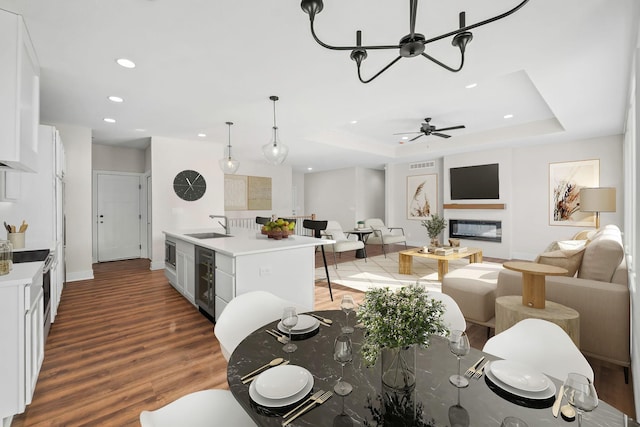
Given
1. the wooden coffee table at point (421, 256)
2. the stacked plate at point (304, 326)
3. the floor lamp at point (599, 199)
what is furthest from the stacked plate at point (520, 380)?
the floor lamp at point (599, 199)

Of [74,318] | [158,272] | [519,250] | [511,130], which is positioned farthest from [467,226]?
[74,318]

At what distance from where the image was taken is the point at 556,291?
7.82ft

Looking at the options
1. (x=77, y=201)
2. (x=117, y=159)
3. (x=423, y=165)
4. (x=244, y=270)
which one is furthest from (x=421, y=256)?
(x=117, y=159)

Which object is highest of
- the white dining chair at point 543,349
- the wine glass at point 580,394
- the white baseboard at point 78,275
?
the wine glass at point 580,394

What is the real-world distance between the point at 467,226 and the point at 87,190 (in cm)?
789

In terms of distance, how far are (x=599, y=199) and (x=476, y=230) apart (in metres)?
2.92

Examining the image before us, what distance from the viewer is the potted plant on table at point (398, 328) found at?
2.73 feet

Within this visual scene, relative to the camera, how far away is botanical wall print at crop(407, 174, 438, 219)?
7.93m

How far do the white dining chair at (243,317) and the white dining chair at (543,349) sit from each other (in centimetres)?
101

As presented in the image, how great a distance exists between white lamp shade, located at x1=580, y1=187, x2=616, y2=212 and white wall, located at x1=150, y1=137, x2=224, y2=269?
21.0 feet

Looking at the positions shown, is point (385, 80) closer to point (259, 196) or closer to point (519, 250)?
point (519, 250)

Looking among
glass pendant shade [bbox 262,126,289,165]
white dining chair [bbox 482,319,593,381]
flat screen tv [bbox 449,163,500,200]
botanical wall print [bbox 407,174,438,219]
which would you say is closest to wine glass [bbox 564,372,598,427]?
white dining chair [bbox 482,319,593,381]

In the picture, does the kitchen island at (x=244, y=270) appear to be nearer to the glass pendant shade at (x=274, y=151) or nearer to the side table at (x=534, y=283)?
the glass pendant shade at (x=274, y=151)

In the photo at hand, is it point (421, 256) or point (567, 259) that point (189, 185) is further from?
point (567, 259)
